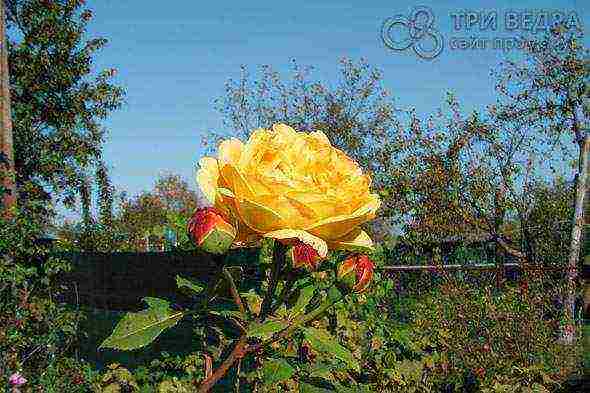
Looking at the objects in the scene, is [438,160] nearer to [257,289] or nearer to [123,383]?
[123,383]

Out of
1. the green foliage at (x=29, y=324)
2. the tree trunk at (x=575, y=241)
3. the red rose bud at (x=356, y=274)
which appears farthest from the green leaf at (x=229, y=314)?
the tree trunk at (x=575, y=241)

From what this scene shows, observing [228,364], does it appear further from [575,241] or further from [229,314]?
[575,241]

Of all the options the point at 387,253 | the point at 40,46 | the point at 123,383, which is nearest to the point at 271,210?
the point at 387,253

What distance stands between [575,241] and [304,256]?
8.35 metres

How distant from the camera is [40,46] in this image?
17.0m

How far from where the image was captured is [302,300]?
0.77m

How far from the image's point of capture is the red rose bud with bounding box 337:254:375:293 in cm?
71

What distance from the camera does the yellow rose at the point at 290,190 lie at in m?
0.65

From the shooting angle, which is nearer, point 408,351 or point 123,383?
point 123,383

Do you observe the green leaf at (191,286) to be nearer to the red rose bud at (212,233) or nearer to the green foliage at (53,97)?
the red rose bud at (212,233)

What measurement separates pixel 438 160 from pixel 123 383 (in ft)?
31.1

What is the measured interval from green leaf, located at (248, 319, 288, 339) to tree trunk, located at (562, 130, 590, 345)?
22.2 ft

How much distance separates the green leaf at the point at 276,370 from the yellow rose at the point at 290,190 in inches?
5.3

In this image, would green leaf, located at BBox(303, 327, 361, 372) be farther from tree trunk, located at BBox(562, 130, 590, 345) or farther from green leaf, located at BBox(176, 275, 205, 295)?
tree trunk, located at BBox(562, 130, 590, 345)
